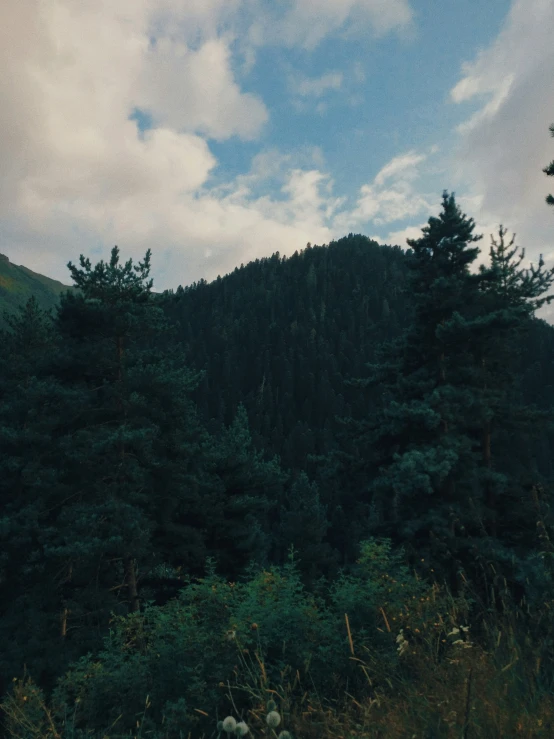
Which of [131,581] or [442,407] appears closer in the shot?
[442,407]

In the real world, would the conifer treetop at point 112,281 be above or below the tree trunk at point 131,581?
above

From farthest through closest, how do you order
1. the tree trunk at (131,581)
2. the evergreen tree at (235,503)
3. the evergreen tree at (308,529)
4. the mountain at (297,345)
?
the mountain at (297,345)
the evergreen tree at (308,529)
the evergreen tree at (235,503)
the tree trunk at (131,581)

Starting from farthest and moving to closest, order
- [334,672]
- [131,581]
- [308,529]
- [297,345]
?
[297,345], [308,529], [131,581], [334,672]

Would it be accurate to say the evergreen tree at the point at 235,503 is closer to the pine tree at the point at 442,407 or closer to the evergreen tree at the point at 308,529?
the pine tree at the point at 442,407

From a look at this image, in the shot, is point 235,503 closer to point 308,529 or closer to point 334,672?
point 334,672

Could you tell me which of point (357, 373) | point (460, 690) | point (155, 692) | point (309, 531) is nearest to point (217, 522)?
point (155, 692)

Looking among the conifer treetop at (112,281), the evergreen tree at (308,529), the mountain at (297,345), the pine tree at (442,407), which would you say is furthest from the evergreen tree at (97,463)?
the mountain at (297,345)

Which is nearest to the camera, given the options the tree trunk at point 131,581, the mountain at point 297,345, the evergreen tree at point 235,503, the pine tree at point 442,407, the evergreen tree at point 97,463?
the pine tree at point 442,407

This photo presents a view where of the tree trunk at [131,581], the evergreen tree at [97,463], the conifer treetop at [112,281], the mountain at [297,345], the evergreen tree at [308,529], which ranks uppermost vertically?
the mountain at [297,345]

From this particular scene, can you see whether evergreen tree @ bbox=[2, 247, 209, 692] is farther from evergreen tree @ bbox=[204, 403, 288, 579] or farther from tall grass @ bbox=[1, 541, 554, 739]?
tall grass @ bbox=[1, 541, 554, 739]

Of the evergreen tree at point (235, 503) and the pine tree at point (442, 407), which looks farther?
the evergreen tree at point (235, 503)

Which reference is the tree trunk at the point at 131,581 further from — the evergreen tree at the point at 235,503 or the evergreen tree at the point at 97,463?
the evergreen tree at the point at 235,503

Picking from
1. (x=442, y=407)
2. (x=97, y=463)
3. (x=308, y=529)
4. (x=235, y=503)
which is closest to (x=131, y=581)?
(x=97, y=463)

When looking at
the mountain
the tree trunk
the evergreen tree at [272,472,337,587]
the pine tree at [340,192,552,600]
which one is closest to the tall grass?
the pine tree at [340,192,552,600]
